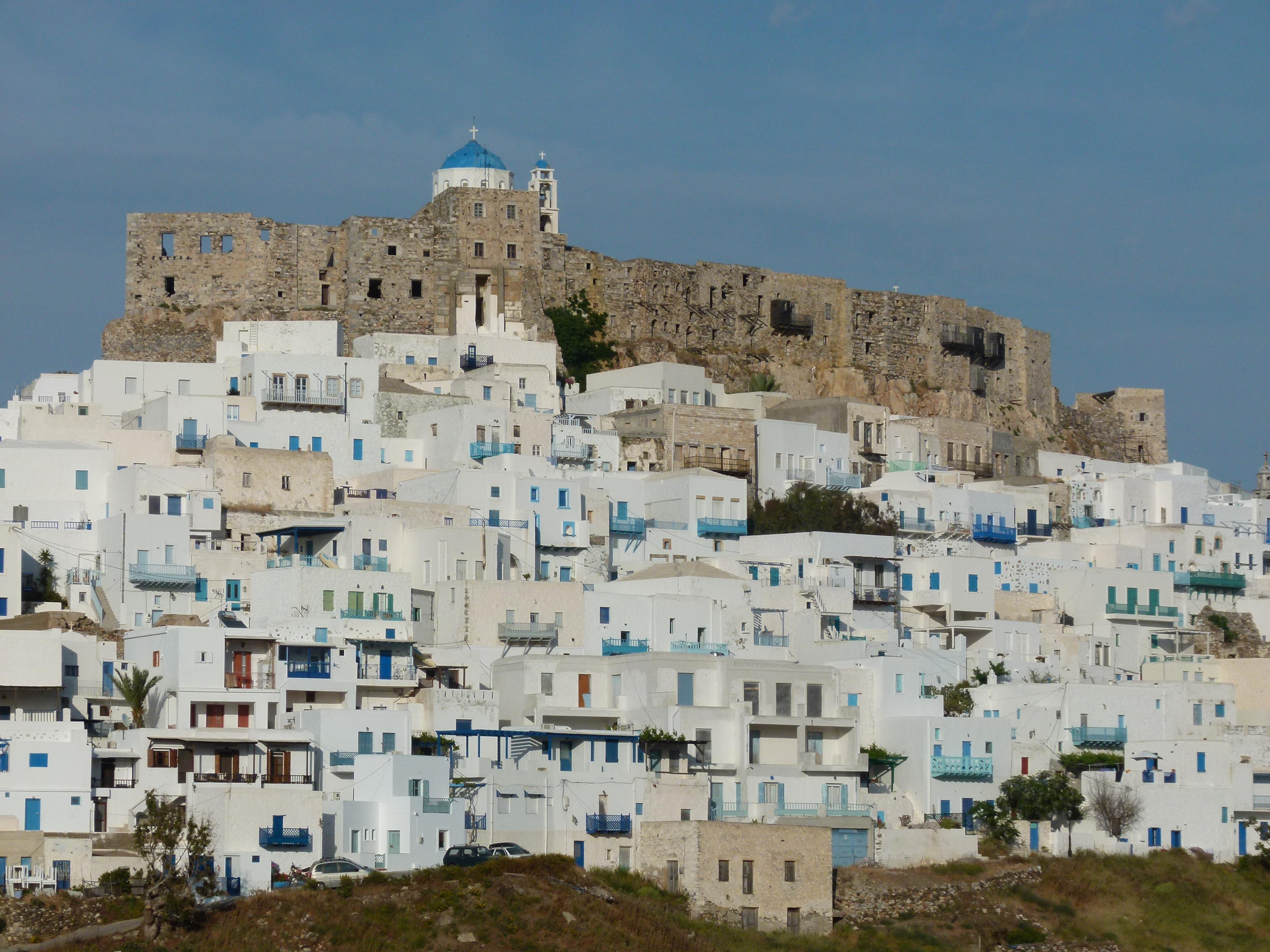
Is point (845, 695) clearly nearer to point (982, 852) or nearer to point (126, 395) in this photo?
point (982, 852)

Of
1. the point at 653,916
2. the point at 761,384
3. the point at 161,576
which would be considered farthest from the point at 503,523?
the point at 761,384

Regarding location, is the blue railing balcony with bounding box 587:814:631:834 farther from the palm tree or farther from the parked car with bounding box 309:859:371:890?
the palm tree

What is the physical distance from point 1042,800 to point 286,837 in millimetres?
19489

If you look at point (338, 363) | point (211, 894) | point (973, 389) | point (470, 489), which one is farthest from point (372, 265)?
point (211, 894)

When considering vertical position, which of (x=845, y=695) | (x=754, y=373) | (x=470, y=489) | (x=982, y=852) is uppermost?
(x=754, y=373)

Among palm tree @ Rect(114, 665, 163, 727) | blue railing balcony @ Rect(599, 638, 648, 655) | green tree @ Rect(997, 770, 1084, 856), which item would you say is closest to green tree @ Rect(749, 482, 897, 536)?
blue railing balcony @ Rect(599, 638, 648, 655)

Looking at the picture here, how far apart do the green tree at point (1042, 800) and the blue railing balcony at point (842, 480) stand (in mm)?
21232

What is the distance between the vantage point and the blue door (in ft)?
180

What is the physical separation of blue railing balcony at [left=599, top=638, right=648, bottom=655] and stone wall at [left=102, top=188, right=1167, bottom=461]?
25266mm

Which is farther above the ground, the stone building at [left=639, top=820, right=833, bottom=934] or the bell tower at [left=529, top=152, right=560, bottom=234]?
the bell tower at [left=529, top=152, right=560, bottom=234]

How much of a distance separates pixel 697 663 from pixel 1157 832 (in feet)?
41.9

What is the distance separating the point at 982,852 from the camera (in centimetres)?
5697

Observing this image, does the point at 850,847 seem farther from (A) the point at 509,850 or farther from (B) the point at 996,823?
(A) the point at 509,850

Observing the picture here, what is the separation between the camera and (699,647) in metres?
61.4
